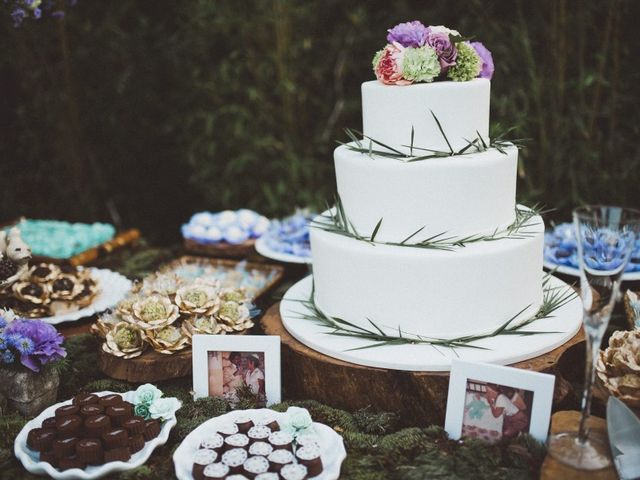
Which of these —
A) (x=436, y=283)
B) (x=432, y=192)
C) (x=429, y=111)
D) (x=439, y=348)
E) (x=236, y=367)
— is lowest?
(x=236, y=367)

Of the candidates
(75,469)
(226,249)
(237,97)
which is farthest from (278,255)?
(237,97)

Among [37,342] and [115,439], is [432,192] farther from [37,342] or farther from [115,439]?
[37,342]

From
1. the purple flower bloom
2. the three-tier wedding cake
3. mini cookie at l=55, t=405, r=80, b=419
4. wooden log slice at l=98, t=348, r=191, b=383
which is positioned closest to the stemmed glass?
the three-tier wedding cake

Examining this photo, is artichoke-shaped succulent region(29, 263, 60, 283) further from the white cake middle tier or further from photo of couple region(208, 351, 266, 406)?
the white cake middle tier

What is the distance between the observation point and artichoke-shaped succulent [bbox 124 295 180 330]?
1948 mm

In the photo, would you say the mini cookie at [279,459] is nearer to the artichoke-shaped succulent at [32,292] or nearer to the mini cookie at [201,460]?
the mini cookie at [201,460]

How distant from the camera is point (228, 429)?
1657 mm

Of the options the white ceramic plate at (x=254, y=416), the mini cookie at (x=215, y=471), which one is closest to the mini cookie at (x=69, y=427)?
the white ceramic plate at (x=254, y=416)

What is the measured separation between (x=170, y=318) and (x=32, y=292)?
70 centimetres

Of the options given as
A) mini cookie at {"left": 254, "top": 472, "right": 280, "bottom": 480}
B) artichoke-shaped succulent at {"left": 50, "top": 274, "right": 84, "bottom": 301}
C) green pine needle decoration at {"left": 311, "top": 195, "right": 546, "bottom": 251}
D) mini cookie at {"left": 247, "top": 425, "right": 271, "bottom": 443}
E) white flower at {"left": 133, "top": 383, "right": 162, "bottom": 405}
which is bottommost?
mini cookie at {"left": 254, "top": 472, "right": 280, "bottom": 480}

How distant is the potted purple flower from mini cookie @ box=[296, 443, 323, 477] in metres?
0.78

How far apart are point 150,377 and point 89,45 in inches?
113

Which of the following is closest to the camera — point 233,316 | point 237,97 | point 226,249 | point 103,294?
point 233,316

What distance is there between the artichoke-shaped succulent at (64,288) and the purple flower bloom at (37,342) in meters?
0.56
